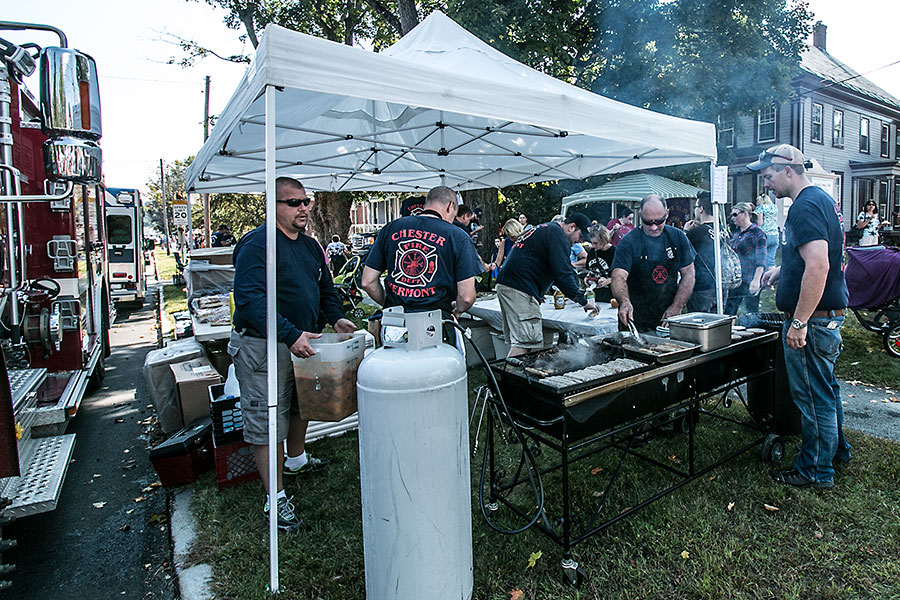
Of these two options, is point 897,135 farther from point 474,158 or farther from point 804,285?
point 804,285

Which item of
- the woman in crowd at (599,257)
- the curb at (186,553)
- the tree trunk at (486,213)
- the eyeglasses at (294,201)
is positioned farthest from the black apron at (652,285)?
the tree trunk at (486,213)

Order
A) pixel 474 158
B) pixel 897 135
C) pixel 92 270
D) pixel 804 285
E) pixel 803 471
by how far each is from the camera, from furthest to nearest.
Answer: pixel 897 135, pixel 474 158, pixel 92 270, pixel 803 471, pixel 804 285

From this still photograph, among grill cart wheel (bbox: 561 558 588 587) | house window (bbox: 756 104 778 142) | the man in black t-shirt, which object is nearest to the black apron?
the man in black t-shirt

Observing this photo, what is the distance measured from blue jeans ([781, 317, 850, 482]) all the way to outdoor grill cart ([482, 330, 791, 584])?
0.34 m

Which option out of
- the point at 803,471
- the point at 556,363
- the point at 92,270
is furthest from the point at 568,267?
the point at 92,270

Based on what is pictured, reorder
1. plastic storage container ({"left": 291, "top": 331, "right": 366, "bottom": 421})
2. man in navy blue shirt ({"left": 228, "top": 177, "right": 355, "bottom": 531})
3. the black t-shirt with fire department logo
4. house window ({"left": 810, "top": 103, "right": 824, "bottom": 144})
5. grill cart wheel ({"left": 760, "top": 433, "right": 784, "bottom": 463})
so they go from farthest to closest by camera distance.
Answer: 1. house window ({"left": 810, "top": 103, "right": 824, "bottom": 144})
2. grill cart wheel ({"left": 760, "top": 433, "right": 784, "bottom": 463})
3. the black t-shirt with fire department logo
4. man in navy blue shirt ({"left": 228, "top": 177, "right": 355, "bottom": 531})
5. plastic storage container ({"left": 291, "top": 331, "right": 366, "bottom": 421})

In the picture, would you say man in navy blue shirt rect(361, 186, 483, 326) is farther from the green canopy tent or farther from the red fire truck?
the green canopy tent

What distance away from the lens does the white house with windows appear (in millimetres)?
22938

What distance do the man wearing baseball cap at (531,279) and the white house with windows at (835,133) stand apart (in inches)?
788

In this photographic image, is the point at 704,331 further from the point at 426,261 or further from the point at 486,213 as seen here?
the point at 486,213

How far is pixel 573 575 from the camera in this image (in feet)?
8.98

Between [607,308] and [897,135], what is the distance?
34.0 m

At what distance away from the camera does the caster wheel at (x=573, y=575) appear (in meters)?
2.73

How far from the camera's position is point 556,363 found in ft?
11.0
